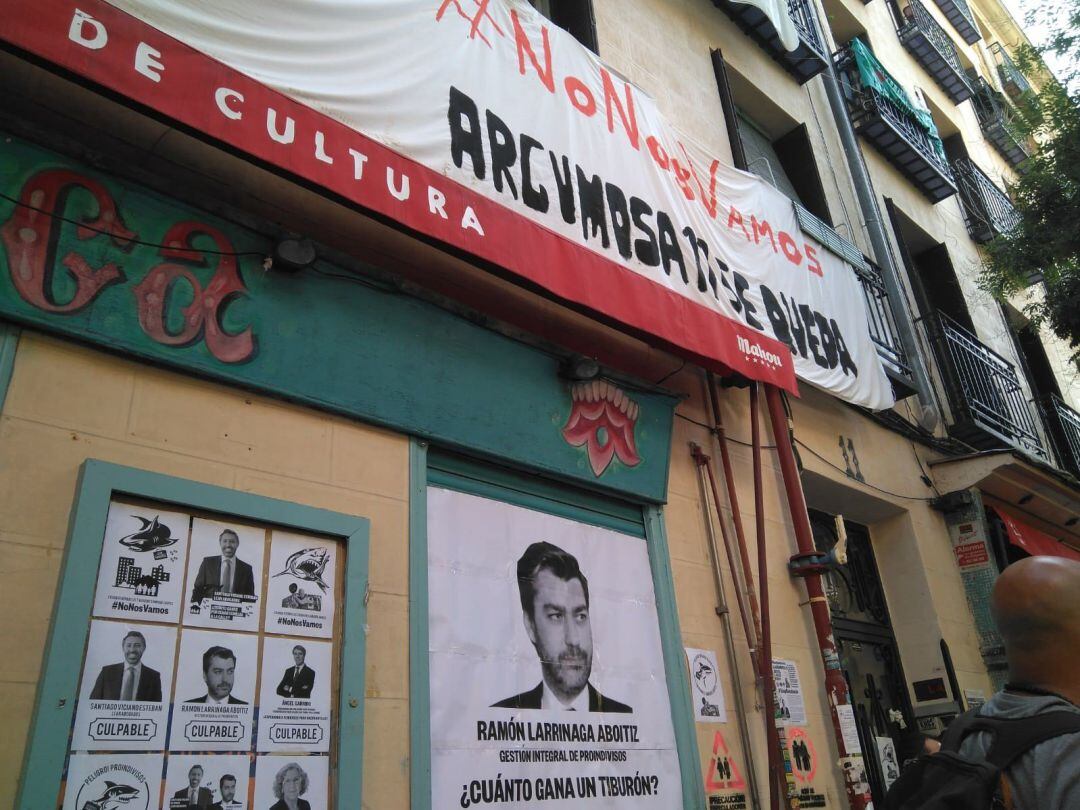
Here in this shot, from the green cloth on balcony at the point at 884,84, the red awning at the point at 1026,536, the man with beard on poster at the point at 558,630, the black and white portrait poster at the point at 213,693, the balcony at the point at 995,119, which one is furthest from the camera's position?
the balcony at the point at 995,119

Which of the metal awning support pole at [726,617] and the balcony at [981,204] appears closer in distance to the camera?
the metal awning support pole at [726,617]

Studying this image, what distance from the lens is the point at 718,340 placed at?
4.88 m

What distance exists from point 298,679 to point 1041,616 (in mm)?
2207

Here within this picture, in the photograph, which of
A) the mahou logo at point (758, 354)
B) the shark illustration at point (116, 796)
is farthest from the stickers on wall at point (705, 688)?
the shark illustration at point (116, 796)

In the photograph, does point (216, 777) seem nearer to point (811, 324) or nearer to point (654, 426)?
point (654, 426)

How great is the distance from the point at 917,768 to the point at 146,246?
2762 mm

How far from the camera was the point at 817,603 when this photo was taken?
5.30m

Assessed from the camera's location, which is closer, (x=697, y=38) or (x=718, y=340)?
(x=718, y=340)

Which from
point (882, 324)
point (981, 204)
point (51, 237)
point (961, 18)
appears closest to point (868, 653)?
point (882, 324)

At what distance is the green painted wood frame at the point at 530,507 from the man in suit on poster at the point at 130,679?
0.97m

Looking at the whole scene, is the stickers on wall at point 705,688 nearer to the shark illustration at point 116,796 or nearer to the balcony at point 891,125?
the shark illustration at point 116,796

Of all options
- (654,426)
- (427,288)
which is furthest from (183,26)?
(654,426)

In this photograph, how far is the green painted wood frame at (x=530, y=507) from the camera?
318 cm

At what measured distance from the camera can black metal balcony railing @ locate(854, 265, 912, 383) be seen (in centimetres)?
770
